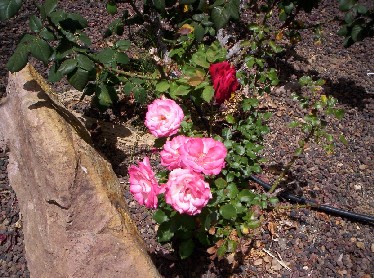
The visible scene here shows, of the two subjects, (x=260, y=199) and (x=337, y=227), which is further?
(x=337, y=227)

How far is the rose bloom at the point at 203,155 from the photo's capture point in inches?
50.7

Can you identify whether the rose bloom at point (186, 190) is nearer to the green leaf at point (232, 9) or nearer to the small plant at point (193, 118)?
the small plant at point (193, 118)

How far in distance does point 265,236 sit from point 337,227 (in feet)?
1.20

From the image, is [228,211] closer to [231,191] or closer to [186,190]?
[231,191]

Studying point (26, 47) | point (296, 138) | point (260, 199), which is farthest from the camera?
point (296, 138)

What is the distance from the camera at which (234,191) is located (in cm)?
163

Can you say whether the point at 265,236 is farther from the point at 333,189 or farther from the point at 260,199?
the point at 333,189

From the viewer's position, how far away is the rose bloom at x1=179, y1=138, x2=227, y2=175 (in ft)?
4.22

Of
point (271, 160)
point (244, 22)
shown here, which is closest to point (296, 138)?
point (271, 160)

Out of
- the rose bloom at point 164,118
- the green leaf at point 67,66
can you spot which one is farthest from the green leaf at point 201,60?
the green leaf at point 67,66

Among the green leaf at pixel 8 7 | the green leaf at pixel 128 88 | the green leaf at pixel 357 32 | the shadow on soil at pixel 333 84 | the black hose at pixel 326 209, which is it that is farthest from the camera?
the shadow on soil at pixel 333 84

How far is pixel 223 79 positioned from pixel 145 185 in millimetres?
503

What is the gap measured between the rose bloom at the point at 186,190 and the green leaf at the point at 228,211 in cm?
24

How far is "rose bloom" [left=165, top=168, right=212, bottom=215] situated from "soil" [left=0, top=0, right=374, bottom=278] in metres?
0.75
